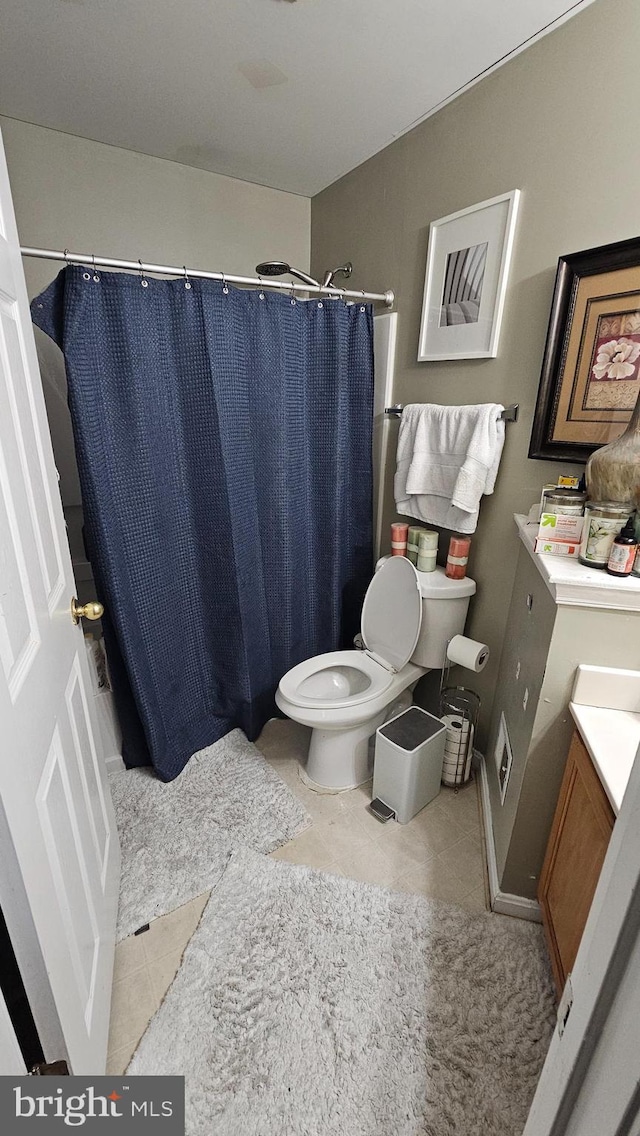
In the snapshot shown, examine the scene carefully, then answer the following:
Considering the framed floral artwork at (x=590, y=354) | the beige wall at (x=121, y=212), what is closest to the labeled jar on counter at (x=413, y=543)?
the framed floral artwork at (x=590, y=354)

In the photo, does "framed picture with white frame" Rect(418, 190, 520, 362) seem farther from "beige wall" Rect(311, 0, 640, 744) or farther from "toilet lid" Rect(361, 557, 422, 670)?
"toilet lid" Rect(361, 557, 422, 670)

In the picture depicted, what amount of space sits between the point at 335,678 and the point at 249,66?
1971 millimetres

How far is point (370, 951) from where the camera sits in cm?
128

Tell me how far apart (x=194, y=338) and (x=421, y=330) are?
2.68 ft

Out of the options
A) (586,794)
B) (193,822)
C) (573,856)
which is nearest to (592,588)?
(586,794)

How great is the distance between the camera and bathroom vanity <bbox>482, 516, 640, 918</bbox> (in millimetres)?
1063

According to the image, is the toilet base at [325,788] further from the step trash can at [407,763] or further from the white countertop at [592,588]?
the white countertop at [592,588]

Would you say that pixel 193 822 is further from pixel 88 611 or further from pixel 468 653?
pixel 468 653

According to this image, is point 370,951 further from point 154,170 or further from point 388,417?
point 154,170

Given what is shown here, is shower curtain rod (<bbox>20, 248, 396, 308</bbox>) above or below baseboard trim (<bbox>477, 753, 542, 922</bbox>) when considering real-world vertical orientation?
above

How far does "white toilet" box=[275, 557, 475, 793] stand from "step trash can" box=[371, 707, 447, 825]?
11 centimetres

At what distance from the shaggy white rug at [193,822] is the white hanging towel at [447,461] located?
1.17m

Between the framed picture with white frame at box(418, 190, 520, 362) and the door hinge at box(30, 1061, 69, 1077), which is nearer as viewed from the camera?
the door hinge at box(30, 1061, 69, 1077)
